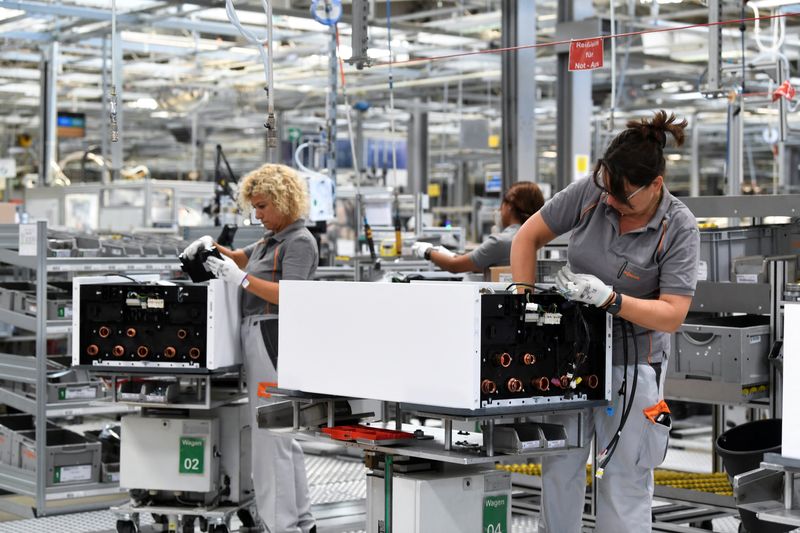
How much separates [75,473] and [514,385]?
2.93 metres

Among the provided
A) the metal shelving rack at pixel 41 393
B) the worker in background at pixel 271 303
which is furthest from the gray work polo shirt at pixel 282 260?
the metal shelving rack at pixel 41 393

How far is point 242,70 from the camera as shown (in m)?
13.8

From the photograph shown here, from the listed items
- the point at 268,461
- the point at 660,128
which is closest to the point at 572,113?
the point at 268,461

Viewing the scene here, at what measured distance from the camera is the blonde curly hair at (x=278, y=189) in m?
4.07

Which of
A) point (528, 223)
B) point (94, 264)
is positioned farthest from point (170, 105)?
point (528, 223)

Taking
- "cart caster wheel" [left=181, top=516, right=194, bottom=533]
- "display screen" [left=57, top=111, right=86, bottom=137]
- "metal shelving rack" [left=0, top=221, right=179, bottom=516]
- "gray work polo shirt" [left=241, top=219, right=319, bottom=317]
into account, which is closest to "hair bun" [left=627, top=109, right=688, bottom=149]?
"gray work polo shirt" [left=241, top=219, right=319, bottom=317]

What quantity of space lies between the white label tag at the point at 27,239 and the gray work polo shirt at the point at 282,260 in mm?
1322

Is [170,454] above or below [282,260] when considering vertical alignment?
below

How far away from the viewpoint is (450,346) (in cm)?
259

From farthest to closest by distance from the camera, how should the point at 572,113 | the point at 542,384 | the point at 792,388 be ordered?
the point at 572,113 → the point at 542,384 → the point at 792,388

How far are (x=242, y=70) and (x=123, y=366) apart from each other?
33.7ft

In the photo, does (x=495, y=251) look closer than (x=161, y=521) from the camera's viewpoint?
No

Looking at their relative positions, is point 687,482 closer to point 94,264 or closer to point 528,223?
point 528,223

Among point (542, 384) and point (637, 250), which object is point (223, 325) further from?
point (637, 250)
